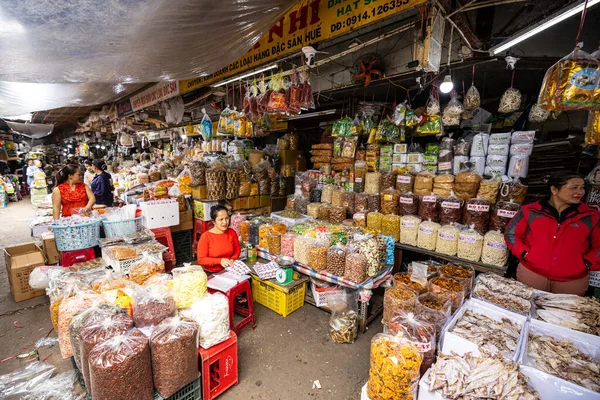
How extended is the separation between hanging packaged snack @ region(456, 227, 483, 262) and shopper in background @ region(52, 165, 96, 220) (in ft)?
15.9

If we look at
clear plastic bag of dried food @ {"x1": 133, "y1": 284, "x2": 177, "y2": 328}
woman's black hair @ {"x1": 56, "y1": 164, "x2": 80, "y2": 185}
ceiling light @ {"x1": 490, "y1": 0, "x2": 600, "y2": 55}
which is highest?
ceiling light @ {"x1": 490, "y1": 0, "x2": 600, "y2": 55}

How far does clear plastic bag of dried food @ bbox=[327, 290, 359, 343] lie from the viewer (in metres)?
2.59

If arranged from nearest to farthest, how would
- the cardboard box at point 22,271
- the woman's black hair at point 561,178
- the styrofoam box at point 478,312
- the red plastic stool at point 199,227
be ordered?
the styrofoam box at point 478,312
the woman's black hair at point 561,178
the cardboard box at point 22,271
the red plastic stool at point 199,227

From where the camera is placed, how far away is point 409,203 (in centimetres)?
340

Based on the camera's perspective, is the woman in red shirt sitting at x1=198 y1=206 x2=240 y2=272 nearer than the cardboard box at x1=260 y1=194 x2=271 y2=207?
Yes

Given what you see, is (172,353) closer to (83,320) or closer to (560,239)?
(83,320)

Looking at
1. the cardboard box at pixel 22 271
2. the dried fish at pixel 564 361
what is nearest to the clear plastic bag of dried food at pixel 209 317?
the dried fish at pixel 564 361

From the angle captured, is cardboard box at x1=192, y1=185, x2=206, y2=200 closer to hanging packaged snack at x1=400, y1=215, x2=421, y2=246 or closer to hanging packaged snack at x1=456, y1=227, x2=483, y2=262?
hanging packaged snack at x1=400, y1=215, x2=421, y2=246

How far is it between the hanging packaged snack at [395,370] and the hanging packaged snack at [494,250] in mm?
1769

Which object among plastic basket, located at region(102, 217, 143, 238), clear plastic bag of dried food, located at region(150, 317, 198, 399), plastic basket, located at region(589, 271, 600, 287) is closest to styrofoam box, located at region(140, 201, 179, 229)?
plastic basket, located at region(102, 217, 143, 238)

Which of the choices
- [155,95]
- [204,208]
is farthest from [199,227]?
[155,95]

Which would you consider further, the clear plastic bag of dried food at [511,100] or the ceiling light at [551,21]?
the clear plastic bag of dried food at [511,100]

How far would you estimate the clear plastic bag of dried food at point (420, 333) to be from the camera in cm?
164

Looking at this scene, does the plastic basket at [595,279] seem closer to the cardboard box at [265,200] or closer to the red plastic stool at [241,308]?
the red plastic stool at [241,308]
